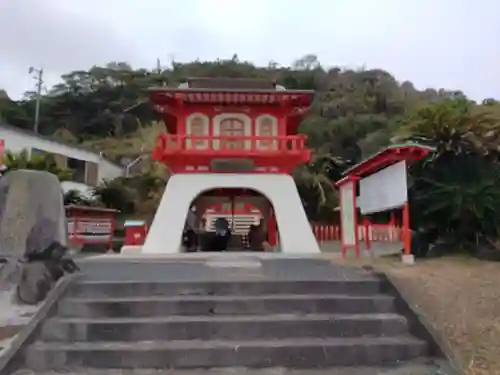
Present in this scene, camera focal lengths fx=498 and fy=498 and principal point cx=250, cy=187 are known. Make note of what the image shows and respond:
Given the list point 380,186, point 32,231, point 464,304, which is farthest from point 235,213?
point 464,304

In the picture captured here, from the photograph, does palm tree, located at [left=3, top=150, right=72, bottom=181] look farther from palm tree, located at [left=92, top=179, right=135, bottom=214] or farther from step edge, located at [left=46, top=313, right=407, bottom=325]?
step edge, located at [left=46, top=313, right=407, bottom=325]

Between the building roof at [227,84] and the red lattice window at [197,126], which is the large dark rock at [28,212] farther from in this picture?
the building roof at [227,84]

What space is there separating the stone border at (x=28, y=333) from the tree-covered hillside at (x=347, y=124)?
253 inches

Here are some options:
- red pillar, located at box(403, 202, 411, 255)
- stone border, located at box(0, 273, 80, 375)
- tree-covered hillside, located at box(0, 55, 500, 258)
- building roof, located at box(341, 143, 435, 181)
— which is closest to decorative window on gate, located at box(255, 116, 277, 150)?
tree-covered hillside, located at box(0, 55, 500, 258)

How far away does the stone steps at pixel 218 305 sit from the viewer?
17.5 feet

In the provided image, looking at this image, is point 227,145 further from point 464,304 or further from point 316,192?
point 464,304

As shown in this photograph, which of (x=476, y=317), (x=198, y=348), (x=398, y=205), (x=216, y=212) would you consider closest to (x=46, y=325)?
(x=198, y=348)

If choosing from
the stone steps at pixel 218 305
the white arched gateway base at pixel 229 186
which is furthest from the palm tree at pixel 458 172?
the white arched gateway base at pixel 229 186

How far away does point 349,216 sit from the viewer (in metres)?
10.7

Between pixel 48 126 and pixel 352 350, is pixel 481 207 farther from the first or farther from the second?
pixel 48 126

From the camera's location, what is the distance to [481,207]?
862 centimetres

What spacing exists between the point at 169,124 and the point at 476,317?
47.3 feet

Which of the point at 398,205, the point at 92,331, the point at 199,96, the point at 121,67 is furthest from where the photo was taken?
the point at 121,67

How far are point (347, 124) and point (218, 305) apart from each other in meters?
30.0
